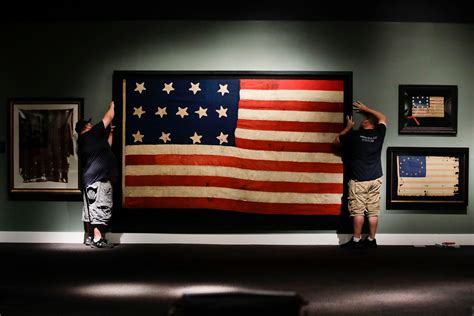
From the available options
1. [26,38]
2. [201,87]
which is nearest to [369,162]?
[201,87]

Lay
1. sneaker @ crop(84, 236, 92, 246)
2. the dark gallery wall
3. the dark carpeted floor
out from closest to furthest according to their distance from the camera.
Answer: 1. the dark carpeted floor
2. sneaker @ crop(84, 236, 92, 246)
3. the dark gallery wall

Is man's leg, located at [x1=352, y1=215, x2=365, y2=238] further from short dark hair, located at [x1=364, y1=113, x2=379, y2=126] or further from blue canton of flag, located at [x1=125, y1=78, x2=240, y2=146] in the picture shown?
blue canton of flag, located at [x1=125, y1=78, x2=240, y2=146]

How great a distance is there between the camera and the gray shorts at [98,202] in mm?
6816

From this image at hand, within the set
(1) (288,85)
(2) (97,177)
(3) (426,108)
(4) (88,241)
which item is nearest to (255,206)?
(1) (288,85)

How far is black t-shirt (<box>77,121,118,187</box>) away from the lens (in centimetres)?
679

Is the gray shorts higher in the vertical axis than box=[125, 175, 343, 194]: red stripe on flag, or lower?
lower

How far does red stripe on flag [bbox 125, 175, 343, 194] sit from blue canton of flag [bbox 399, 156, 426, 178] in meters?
0.86

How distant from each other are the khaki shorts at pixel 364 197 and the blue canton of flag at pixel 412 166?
0.46 m

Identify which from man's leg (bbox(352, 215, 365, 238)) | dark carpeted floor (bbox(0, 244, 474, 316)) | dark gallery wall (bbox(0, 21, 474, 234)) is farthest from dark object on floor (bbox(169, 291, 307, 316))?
dark gallery wall (bbox(0, 21, 474, 234))

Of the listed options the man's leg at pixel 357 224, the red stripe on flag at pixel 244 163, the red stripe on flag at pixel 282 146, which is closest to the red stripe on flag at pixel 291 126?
the red stripe on flag at pixel 282 146

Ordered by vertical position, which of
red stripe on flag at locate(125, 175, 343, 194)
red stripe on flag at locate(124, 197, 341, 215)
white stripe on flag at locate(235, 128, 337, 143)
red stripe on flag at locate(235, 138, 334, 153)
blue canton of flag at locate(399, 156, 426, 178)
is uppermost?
white stripe on flag at locate(235, 128, 337, 143)

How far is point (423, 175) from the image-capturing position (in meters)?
7.11

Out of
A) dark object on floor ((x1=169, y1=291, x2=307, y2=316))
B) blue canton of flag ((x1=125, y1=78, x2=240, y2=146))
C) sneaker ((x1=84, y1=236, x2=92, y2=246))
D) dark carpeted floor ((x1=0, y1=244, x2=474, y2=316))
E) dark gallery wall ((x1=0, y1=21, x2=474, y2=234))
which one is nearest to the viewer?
dark object on floor ((x1=169, y1=291, x2=307, y2=316))

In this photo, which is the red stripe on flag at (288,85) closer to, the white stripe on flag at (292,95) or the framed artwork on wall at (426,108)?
the white stripe on flag at (292,95)
